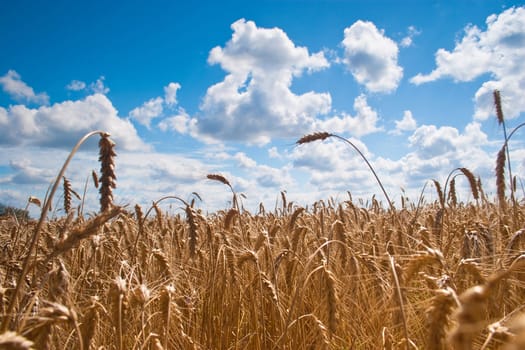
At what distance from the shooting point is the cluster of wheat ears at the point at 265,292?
4.39 ft

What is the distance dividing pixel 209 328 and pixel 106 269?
1.73 metres

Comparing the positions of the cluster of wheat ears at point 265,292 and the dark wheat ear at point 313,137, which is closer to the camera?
the cluster of wheat ears at point 265,292

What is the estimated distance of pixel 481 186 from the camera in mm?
6715

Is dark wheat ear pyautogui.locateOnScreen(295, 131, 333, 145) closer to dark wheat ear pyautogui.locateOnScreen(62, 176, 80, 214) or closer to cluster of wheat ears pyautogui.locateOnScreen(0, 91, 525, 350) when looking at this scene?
cluster of wheat ears pyautogui.locateOnScreen(0, 91, 525, 350)

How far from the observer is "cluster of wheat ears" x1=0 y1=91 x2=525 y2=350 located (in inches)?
52.6

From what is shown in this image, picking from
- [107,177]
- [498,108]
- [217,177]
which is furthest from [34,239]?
[498,108]

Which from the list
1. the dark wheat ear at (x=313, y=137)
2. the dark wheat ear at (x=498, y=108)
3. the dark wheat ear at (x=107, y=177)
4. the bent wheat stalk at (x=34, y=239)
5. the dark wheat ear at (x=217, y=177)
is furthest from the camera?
the dark wheat ear at (x=498, y=108)

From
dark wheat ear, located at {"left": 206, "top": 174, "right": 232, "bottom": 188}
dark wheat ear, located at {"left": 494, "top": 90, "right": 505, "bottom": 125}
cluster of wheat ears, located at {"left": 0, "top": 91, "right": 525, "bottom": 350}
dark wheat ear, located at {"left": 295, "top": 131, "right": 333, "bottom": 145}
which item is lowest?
cluster of wheat ears, located at {"left": 0, "top": 91, "right": 525, "bottom": 350}

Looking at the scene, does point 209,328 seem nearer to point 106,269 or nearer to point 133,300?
point 133,300

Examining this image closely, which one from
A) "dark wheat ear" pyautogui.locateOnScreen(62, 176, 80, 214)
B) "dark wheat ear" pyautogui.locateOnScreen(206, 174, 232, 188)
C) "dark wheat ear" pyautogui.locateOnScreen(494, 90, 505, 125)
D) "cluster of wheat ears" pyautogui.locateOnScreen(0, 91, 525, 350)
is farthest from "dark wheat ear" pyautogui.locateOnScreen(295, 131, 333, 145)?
"dark wheat ear" pyautogui.locateOnScreen(494, 90, 505, 125)

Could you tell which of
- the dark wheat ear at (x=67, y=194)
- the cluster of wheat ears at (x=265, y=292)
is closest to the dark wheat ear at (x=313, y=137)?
the cluster of wheat ears at (x=265, y=292)

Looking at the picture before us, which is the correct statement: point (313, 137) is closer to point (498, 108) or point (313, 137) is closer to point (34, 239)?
point (34, 239)

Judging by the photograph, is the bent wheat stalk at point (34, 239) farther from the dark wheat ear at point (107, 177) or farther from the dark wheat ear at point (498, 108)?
the dark wheat ear at point (498, 108)

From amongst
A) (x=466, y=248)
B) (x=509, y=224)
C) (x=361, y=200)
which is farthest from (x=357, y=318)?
(x=361, y=200)
